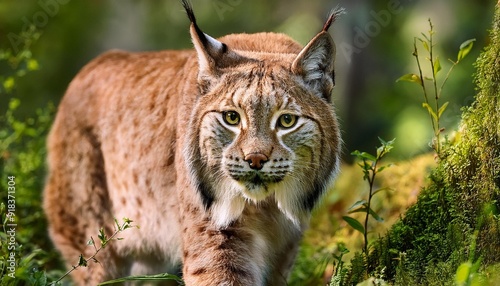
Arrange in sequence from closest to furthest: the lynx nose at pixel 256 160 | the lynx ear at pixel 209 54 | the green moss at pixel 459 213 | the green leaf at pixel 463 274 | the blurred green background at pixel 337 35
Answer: the green leaf at pixel 463 274 < the green moss at pixel 459 213 < the lynx nose at pixel 256 160 < the lynx ear at pixel 209 54 < the blurred green background at pixel 337 35

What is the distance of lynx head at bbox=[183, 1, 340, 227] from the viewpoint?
4402 mm

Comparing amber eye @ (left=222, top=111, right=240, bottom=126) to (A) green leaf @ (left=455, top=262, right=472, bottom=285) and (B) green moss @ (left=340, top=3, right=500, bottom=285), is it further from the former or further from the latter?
(A) green leaf @ (left=455, top=262, right=472, bottom=285)

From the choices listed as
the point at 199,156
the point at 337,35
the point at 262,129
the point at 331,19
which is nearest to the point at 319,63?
the point at 331,19

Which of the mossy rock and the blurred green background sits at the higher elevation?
the blurred green background

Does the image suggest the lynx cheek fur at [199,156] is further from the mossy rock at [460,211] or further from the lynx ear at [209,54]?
the mossy rock at [460,211]

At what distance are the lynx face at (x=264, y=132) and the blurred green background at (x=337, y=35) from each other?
277 inches

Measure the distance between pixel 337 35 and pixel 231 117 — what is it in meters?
9.68

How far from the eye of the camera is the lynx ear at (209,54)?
4680mm

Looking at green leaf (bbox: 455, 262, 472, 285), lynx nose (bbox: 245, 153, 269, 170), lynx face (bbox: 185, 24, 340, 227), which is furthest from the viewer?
lynx face (bbox: 185, 24, 340, 227)

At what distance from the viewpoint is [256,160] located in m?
4.28

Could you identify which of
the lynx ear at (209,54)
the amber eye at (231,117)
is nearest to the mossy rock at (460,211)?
the amber eye at (231,117)

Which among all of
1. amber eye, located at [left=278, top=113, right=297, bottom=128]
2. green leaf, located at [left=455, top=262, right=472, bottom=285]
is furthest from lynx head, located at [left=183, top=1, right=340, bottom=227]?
green leaf, located at [left=455, top=262, right=472, bottom=285]

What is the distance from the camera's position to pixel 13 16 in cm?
1369

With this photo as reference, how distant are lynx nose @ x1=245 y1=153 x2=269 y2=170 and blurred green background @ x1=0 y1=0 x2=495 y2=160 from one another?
24.7 ft
